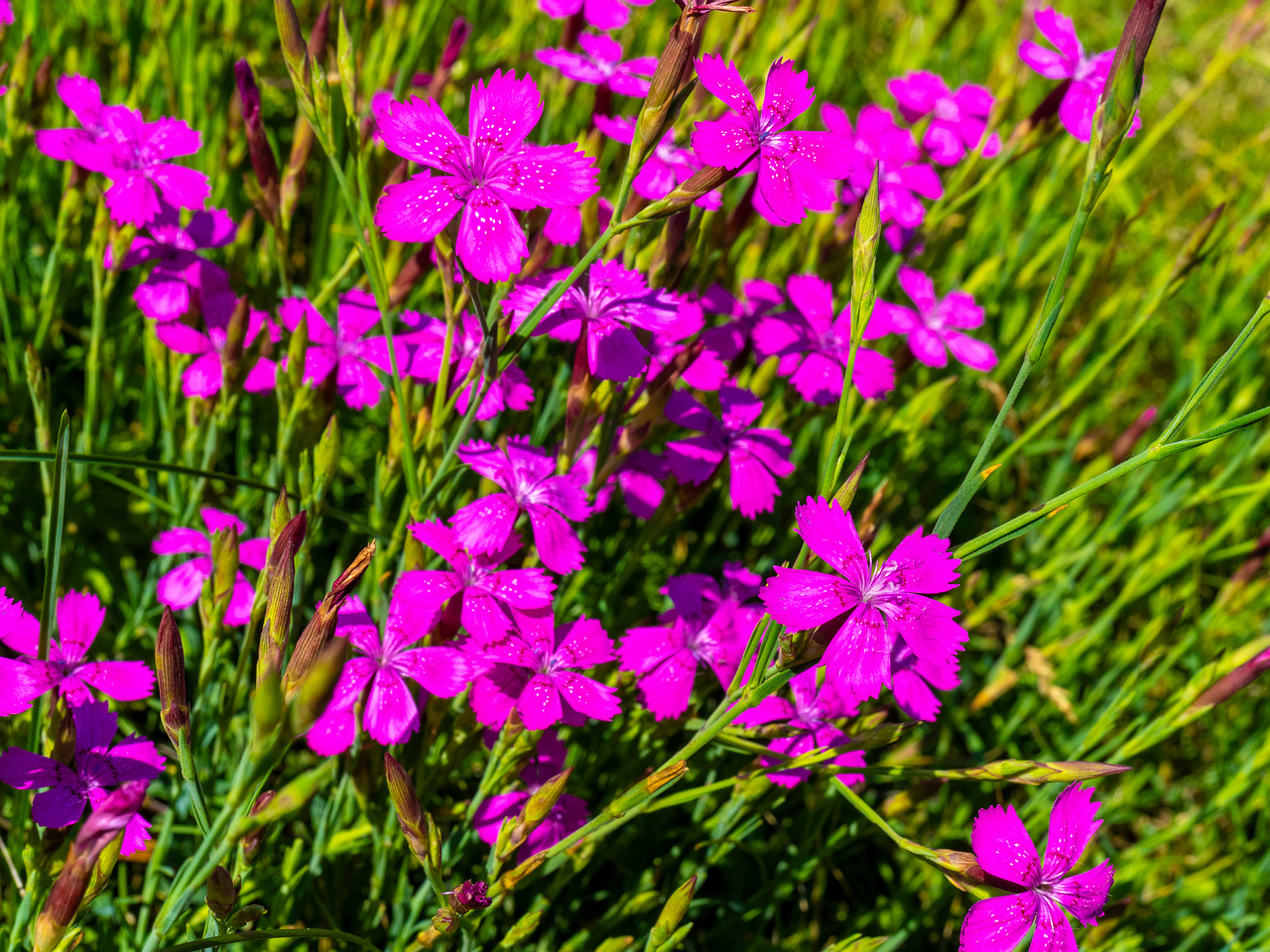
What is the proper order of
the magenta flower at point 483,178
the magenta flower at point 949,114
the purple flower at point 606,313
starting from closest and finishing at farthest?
the magenta flower at point 483,178
the purple flower at point 606,313
the magenta flower at point 949,114

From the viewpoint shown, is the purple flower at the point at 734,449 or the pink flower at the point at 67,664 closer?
the pink flower at the point at 67,664

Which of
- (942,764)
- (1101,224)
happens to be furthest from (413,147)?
(1101,224)

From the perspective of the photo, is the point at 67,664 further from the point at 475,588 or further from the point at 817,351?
the point at 817,351

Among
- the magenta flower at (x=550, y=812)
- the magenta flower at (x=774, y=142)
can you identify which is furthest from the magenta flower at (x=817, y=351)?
the magenta flower at (x=550, y=812)

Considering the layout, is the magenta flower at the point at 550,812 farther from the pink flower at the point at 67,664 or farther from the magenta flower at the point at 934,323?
the magenta flower at the point at 934,323

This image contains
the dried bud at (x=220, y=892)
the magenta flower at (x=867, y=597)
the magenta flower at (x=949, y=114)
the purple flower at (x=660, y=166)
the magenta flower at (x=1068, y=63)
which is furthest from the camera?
the magenta flower at (x=949, y=114)

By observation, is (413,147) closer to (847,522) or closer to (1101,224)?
(847,522)

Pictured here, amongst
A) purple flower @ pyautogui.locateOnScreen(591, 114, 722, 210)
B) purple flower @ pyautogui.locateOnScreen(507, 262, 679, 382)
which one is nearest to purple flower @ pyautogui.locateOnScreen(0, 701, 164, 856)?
purple flower @ pyautogui.locateOnScreen(507, 262, 679, 382)
